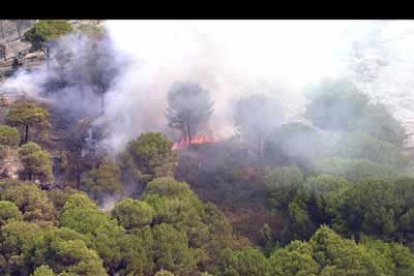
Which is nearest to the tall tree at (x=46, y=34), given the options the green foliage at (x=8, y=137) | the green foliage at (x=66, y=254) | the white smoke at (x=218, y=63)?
the white smoke at (x=218, y=63)

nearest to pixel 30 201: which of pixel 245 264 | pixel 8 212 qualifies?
pixel 8 212

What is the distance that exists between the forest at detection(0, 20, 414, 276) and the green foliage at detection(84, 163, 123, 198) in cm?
8

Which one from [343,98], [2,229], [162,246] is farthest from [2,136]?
[343,98]

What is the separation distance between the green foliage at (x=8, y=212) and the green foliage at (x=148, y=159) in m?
9.93

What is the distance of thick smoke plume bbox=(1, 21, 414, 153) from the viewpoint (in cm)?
5984

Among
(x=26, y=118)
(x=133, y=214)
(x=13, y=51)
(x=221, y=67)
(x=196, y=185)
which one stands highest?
(x=13, y=51)

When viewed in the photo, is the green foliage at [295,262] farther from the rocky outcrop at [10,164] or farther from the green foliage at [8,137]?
the green foliage at [8,137]

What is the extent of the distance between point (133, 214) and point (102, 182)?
754cm

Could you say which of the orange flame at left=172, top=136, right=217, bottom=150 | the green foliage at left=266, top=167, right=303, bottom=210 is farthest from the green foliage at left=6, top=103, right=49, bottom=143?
the green foliage at left=266, top=167, right=303, bottom=210

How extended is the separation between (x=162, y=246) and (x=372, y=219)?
10.1 meters

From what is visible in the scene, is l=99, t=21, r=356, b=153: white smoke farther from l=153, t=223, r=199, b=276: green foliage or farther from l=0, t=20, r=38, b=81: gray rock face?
l=153, t=223, r=199, b=276: green foliage

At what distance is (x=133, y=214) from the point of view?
38938mm

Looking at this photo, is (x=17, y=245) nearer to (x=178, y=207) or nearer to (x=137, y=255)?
(x=137, y=255)
